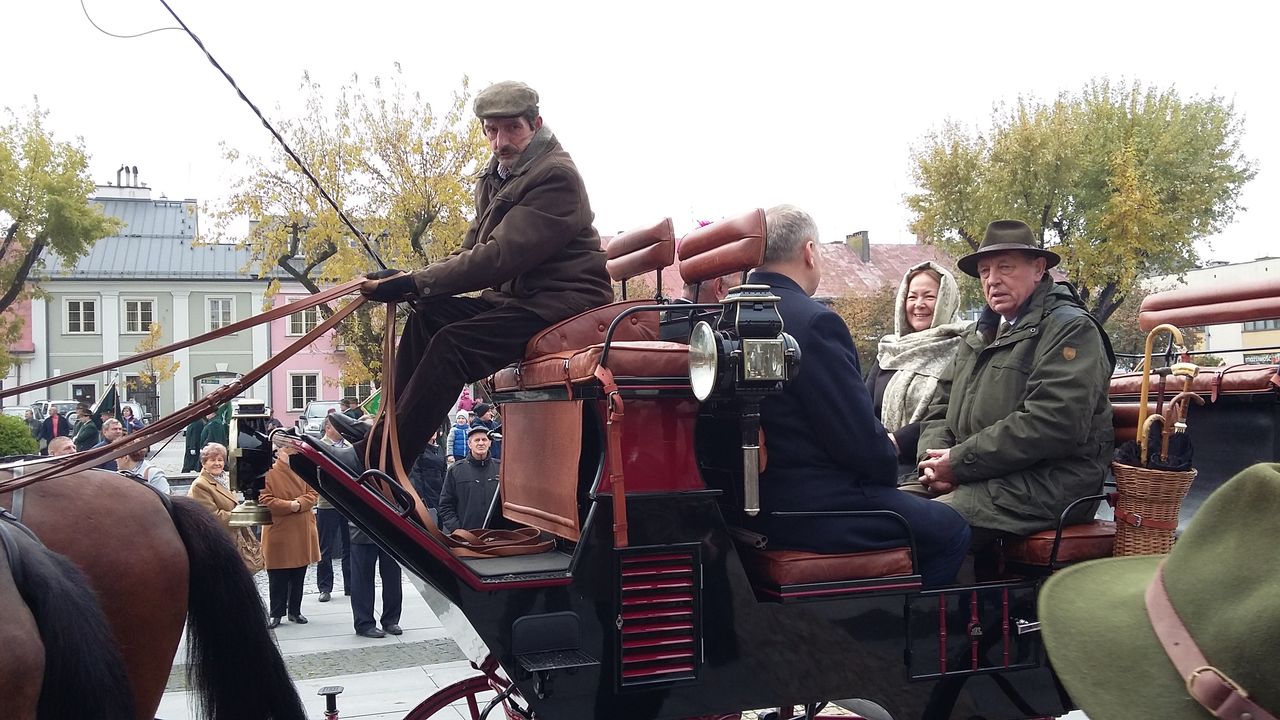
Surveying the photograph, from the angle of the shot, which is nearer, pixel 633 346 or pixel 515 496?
pixel 633 346

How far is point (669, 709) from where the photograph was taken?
3367 millimetres

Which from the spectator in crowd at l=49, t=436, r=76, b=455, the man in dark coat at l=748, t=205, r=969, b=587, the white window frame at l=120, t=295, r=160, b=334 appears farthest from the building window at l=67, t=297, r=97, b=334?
the man in dark coat at l=748, t=205, r=969, b=587

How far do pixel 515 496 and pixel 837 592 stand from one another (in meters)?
1.38

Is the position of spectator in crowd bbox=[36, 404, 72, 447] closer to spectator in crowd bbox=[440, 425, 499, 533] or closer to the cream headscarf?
spectator in crowd bbox=[440, 425, 499, 533]

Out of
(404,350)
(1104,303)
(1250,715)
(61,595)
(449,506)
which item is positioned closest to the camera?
(1250,715)

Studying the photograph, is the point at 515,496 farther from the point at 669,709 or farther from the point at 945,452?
the point at 945,452

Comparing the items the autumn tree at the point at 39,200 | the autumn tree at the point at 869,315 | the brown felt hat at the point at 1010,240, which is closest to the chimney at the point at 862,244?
the autumn tree at the point at 869,315

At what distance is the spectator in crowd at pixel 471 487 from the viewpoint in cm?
825

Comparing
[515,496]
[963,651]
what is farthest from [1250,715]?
[515,496]

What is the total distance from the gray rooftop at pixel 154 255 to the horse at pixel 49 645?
4574 centimetres

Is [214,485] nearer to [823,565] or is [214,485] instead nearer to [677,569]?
[677,569]

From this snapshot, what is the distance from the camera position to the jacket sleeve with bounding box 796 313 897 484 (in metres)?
3.54

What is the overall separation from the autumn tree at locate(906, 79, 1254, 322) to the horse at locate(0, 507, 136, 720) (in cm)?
2430

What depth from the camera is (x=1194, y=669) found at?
48.9 inches
